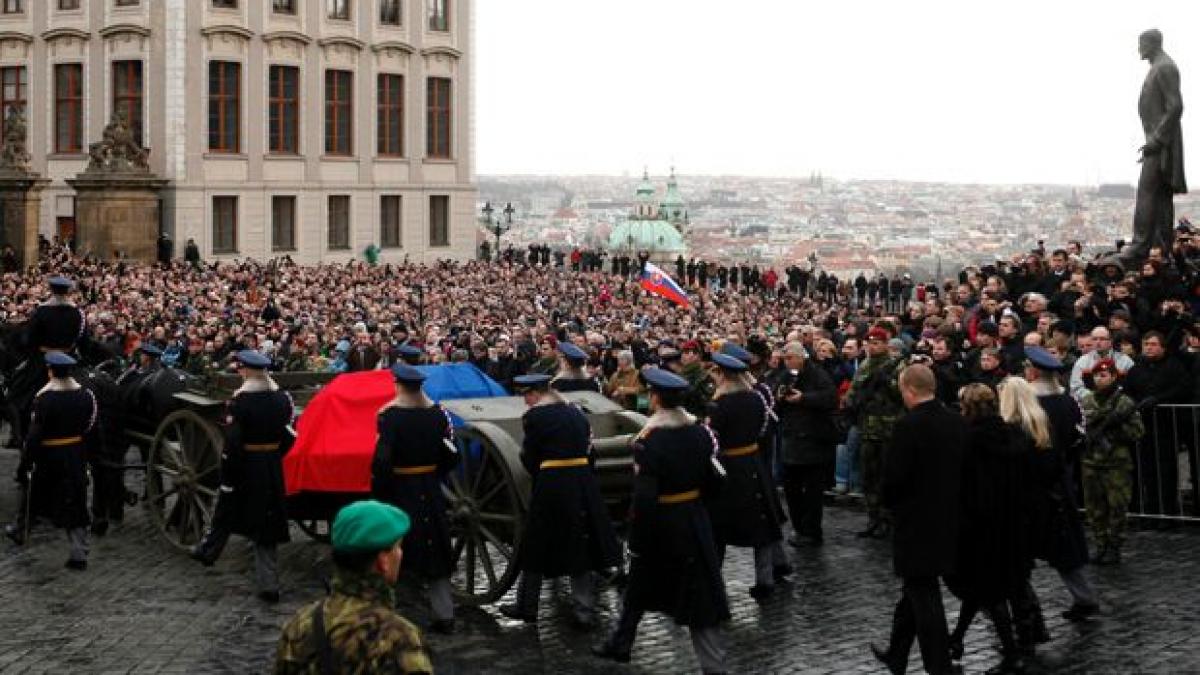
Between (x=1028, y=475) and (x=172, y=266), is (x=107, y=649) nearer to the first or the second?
(x=1028, y=475)

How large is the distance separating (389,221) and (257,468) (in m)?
44.0

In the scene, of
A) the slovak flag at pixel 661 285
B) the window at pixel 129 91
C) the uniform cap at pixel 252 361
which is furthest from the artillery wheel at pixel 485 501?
the window at pixel 129 91

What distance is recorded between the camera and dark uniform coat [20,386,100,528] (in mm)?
13258

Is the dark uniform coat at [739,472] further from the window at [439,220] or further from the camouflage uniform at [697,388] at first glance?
the window at [439,220]

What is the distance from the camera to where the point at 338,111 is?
2106 inches

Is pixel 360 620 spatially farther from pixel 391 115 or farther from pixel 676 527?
pixel 391 115

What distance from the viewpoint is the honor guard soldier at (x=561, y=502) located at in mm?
11125

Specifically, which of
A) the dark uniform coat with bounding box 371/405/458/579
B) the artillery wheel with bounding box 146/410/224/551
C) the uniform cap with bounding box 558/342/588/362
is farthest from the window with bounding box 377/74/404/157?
the dark uniform coat with bounding box 371/405/458/579

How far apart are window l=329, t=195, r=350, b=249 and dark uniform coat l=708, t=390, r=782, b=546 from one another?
42888 millimetres

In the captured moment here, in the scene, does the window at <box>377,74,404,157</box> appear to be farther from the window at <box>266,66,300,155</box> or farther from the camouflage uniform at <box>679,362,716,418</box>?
the camouflage uniform at <box>679,362,716,418</box>

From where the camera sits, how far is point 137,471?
1836 cm

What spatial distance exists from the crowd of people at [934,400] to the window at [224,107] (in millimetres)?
22884

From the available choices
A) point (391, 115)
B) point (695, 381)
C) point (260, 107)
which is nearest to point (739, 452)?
point (695, 381)

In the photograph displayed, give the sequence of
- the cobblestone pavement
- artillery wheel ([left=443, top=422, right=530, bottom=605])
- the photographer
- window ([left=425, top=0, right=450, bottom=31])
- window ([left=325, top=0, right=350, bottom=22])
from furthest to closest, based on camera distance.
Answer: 1. window ([left=425, top=0, right=450, bottom=31])
2. window ([left=325, top=0, right=350, bottom=22])
3. the photographer
4. artillery wheel ([left=443, top=422, right=530, bottom=605])
5. the cobblestone pavement
